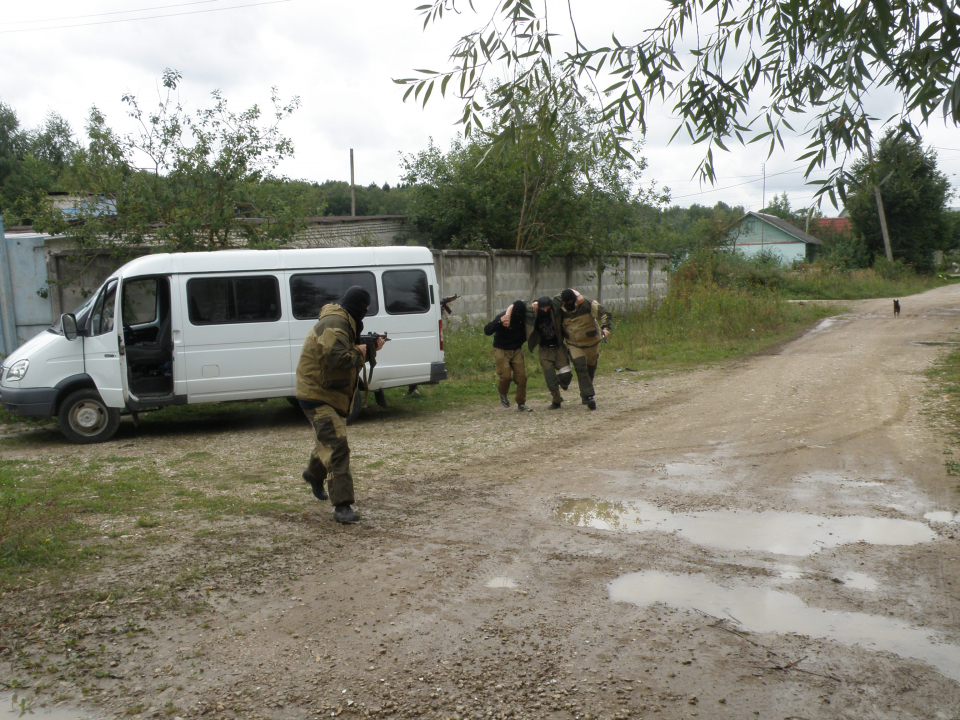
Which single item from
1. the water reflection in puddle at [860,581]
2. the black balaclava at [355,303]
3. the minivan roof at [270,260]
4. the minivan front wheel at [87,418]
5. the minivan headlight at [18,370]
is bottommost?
the water reflection in puddle at [860,581]

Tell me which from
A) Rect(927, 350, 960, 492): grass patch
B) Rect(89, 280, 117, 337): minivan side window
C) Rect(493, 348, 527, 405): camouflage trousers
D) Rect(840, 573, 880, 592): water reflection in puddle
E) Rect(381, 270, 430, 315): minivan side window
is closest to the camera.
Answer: Rect(840, 573, 880, 592): water reflection in puddle

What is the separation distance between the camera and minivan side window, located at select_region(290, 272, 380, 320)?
32.8 ft

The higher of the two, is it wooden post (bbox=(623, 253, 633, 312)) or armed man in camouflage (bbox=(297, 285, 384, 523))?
wooden post (bbox=(623, 253, 633, 312))

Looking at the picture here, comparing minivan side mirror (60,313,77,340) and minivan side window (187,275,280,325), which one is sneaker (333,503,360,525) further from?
minivan side mirror (60,313,77,340)

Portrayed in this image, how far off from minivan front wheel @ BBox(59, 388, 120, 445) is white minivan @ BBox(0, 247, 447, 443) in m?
0.01

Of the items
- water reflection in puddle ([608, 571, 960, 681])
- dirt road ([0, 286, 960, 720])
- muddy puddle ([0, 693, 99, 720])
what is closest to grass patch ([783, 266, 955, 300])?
dirt road ([0, 286, 960, 720])

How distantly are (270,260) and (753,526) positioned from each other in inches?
260

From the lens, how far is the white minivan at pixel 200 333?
924 centimetres

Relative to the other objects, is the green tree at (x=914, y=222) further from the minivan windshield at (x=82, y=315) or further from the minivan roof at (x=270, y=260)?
the minivan windshield at (x=82, y=315)

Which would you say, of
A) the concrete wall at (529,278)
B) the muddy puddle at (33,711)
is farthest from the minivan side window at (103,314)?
the concrete wall at (529,278)

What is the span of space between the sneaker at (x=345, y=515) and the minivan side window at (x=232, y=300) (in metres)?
4.57

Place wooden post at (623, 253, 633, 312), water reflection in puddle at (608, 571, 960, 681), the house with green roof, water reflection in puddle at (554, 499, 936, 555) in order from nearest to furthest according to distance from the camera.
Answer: water reflection in puddle at (608, 571, 960, 681)
water reflection in puddle at (554, 499, 936, 555)
wooden post at (623, 253, 633, 312)
the house with green roof

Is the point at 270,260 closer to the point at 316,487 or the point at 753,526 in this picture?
the point at 316,487

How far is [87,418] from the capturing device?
30.6 ft
